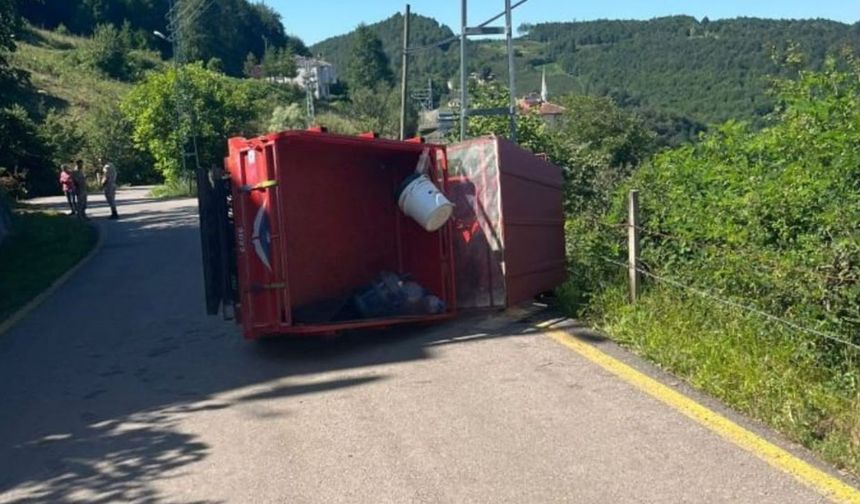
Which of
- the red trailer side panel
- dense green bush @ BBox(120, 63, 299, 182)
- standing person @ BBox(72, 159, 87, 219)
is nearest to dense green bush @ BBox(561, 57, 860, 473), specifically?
the red trailer side panel

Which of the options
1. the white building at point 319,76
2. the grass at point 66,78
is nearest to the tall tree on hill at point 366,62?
the white building at point 319,76

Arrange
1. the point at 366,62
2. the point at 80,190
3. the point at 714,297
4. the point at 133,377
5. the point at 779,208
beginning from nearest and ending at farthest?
the point at 779,208, the point at 714,297, the point at 133,377, the point at 80,190, the point at 366,62

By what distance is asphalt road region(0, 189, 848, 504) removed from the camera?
4.89m

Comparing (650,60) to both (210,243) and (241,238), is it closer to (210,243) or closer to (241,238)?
(210,243)

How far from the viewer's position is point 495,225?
30.3 ft

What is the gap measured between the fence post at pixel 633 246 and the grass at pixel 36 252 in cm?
753

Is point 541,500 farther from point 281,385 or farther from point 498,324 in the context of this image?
point 498,324

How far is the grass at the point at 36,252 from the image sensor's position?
12924 millimetres

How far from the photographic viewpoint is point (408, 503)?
15.4ft

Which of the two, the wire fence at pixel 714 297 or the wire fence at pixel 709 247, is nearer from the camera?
the wire fence at pixel 714 297

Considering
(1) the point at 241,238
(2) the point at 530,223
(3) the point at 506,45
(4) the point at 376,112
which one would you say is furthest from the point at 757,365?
(4) the point at 376,112

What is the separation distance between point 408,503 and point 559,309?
5.05 m

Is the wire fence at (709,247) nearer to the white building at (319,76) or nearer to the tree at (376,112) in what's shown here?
the tree at (376,112)

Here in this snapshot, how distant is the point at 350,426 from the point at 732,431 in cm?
243
